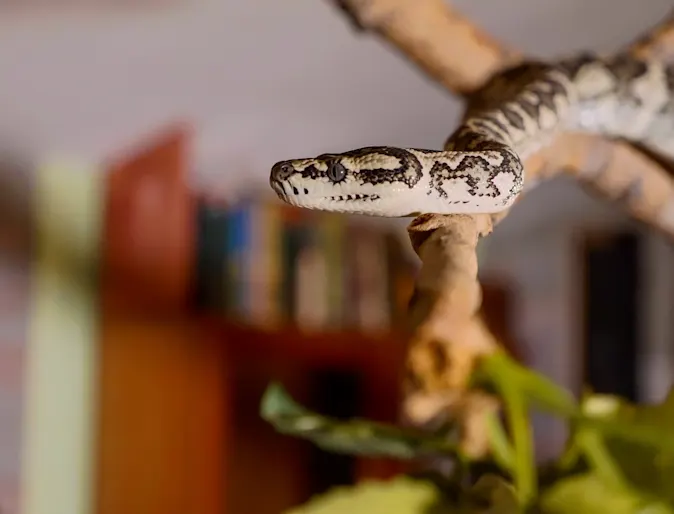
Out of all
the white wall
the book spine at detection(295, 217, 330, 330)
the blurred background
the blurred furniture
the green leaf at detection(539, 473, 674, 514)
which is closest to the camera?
the green leaf at detection(539, 473, 674, 514)

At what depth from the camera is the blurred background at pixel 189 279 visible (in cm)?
132

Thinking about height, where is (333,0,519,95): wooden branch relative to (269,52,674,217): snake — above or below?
above

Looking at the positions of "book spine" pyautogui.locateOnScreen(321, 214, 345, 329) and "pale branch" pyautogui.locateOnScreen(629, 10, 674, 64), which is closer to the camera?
"pale branch" pyautogui.locateOnScreen(629, 10, 674, 64)

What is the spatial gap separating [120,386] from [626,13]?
1.12 metres

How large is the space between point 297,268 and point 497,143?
124cm

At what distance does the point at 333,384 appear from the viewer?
1695 millimetres

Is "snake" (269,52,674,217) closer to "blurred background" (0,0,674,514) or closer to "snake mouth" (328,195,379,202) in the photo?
"snake mouth" (328,195,379,202)

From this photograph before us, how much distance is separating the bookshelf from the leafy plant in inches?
39.8

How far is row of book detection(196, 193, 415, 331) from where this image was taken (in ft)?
5.23

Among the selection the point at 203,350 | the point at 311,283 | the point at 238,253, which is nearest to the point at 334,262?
the point at 311,283

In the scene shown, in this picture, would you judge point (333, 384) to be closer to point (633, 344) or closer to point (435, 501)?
point (633, 344)

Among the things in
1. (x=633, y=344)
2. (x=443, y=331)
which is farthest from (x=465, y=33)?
(x=633, y=344)

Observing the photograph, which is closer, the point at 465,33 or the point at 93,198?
the point at 465,33

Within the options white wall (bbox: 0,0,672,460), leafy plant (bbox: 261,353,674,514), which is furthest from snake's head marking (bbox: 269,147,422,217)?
white wall (bbox: 0,0,672,460)
